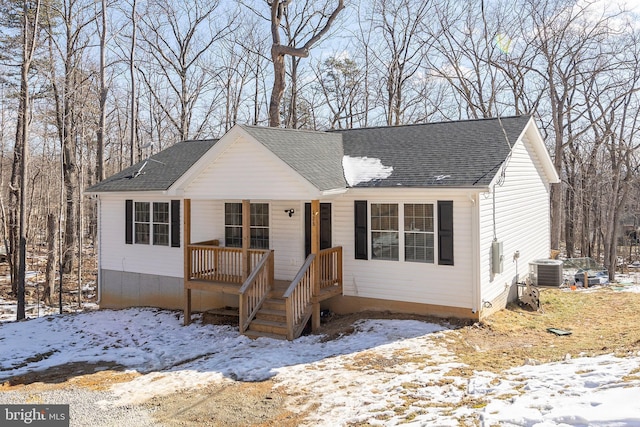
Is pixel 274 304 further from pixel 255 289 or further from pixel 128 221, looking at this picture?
pixel 128 221

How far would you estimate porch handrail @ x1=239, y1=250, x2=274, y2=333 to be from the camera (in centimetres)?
1069

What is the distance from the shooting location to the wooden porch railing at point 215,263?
39.2ft

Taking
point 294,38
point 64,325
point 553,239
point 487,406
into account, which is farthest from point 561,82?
point 64,325

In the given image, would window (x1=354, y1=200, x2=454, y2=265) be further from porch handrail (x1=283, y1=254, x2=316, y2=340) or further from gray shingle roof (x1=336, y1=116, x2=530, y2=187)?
porch handrail (x1=283, y1=254, x2=316, y2=340)

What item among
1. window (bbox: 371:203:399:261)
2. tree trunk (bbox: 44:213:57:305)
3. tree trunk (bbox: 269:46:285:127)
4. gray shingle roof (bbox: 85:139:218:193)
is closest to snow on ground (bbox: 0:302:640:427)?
window (bbox: 371:203:399:261)

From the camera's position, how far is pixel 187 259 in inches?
487

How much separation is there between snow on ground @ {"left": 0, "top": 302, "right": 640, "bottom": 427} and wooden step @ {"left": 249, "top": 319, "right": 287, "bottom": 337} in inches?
13.6

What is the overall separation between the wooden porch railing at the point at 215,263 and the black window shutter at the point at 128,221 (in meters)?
3.27

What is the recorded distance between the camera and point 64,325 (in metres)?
13.3

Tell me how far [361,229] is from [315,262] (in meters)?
1.44

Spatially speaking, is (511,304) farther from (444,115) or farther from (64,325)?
(444,115)

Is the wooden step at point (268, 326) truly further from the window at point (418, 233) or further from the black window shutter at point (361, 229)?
the window at point (418, 233)

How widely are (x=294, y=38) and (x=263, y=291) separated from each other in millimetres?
20822

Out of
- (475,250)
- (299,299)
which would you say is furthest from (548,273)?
(299,299)
